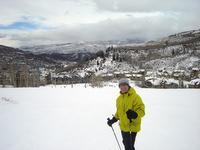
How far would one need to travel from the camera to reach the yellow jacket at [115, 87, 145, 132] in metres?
4.41

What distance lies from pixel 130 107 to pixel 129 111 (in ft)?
0.45

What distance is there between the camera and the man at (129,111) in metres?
4.38

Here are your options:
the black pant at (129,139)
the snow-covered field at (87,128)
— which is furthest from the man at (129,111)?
the snow-covered field at (87,128)

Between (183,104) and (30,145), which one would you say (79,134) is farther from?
(183,104)

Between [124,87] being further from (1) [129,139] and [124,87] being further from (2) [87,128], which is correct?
(2) [87,128]

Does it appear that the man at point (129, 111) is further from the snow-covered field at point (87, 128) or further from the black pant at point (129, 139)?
the snow-covered field at point (87, 128)

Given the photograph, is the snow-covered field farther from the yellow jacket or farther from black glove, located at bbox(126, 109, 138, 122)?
black glove, located at bbox(126, 109, 138, 122)

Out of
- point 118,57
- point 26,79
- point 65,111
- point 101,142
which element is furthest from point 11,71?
point 118,57

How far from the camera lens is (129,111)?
14.2 feet

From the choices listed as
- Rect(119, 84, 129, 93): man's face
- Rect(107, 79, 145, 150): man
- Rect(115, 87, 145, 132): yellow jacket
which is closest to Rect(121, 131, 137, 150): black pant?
Rect(107, 79, 145, 150): man

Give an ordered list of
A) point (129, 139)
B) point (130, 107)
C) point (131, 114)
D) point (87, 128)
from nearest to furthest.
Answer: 1. point (131, 114)
2. point (130, 107)
3. point (129, 139)
4. point (87, 128)

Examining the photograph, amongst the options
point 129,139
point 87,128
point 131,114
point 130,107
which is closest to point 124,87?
point 130,107

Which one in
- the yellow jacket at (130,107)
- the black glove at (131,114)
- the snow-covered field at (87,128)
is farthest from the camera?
the snow-covered field at (87,128)

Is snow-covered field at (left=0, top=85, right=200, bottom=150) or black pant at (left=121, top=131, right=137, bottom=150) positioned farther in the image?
snow-covered field at (left=0, top=85, right=200, bottom=150)
